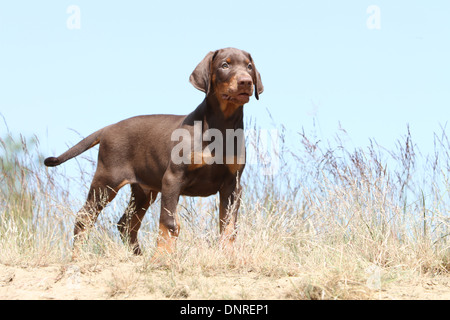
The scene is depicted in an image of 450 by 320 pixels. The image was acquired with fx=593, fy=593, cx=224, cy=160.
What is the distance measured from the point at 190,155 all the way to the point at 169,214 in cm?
58

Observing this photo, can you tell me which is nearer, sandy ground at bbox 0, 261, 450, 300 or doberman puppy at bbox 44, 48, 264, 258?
sandy ground at bbox 0, 261, 450, 300

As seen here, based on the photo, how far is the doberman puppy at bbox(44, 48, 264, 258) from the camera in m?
5.44

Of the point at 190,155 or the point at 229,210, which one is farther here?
the point at 229,210

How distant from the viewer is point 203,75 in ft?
18.3

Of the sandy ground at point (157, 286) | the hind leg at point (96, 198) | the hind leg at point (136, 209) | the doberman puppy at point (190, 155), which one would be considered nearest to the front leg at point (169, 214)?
the doberman puppy at point (190, 155)

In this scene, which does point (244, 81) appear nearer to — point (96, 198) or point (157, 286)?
point (157, 286)

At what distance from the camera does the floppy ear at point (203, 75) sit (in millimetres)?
5562

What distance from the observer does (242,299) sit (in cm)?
424

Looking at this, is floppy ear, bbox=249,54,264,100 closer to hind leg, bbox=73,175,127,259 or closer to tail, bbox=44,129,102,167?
hind leg, bbox=73,175,127,259

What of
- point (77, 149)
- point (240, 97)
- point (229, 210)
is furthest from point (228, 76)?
point (77, 149)

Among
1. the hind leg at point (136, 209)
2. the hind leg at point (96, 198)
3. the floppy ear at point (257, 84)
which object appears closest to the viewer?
the floppy ear at point (257, 84)

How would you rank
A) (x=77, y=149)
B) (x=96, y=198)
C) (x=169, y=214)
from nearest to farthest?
1. (x=169, y=214)
2. (x=96, y=198)
3. (x=77, y=149)

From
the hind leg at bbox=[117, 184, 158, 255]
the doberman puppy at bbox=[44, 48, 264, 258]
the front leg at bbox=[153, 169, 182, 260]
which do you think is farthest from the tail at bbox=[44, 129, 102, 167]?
the front leg at bbox=[153, 169, 182, 260]

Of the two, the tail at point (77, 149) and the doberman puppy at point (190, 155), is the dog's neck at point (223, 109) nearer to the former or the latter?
the doberman puppy at point (190, 155)
